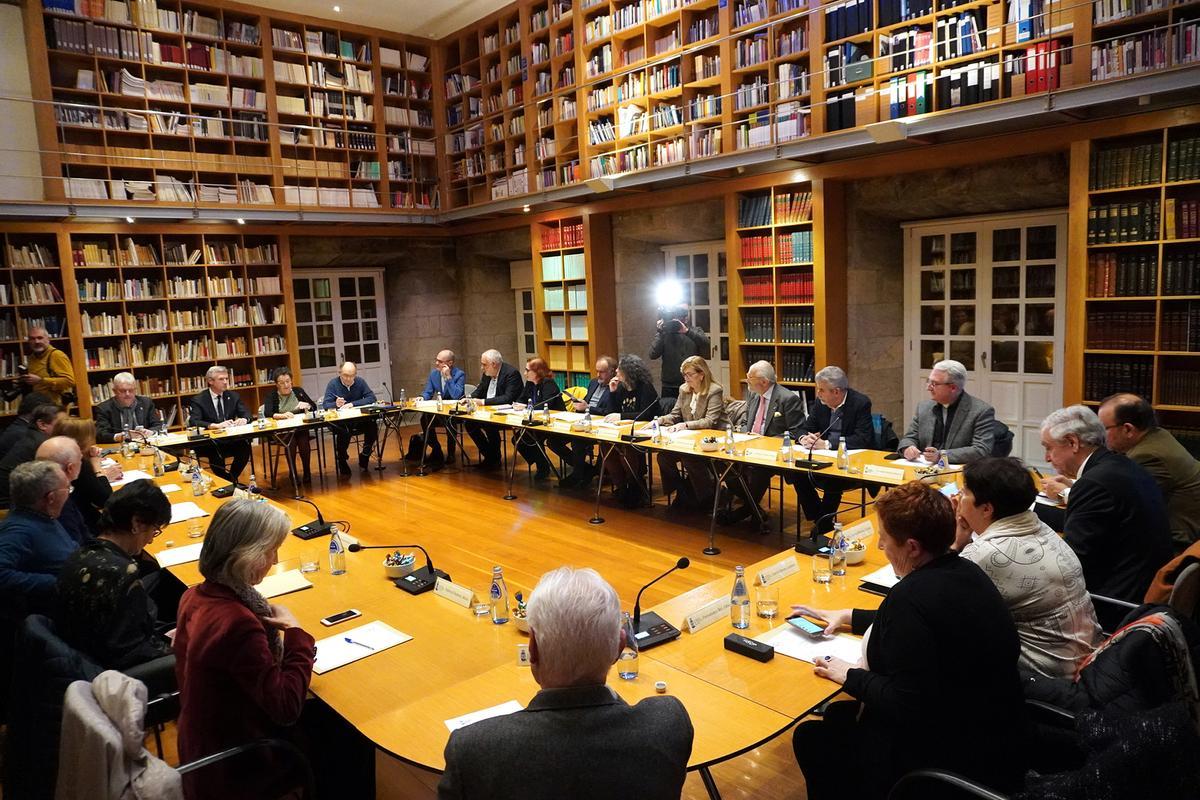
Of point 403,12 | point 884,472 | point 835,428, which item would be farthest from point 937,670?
point 403,12

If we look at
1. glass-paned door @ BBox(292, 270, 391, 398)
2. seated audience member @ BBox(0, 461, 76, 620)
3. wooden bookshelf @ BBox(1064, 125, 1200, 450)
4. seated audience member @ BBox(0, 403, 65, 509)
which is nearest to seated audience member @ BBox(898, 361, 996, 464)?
wooden bookshelf @ BBox(1064, 125, 1200, 450)

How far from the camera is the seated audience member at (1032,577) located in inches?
84.9

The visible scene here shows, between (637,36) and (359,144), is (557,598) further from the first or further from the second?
(359,144)

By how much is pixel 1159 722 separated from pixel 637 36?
8237 mm

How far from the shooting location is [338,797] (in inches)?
96.0

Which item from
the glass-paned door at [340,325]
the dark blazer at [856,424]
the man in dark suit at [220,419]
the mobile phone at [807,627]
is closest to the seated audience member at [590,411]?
the dark blazer at [856,424]

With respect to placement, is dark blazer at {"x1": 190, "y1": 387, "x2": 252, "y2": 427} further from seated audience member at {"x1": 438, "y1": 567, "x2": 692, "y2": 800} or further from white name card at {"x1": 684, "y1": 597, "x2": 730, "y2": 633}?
seated audience member at {"x1": 438, "y1": 567, "x2": 692, "y2": 800}

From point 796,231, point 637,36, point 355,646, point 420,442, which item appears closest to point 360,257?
point 420,442

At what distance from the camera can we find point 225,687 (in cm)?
201

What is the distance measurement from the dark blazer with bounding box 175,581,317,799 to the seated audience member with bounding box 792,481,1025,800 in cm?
147

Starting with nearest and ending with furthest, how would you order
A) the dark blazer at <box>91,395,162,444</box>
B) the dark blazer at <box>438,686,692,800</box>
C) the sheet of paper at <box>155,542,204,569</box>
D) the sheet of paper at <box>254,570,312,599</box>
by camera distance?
1. the dark blazer at <box>438,686,692,800</box>
2. the sheet of paper at <box>254,570,312,599</box>
3. the sheet of paper at <box>155,542,204,569</box>
4. the dark blazer at <box>91,395,162,444</box>

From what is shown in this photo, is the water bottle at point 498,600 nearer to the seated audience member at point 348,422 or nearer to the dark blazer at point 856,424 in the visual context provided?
the dark blazer at point 856,424

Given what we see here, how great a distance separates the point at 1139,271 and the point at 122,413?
26.3ft

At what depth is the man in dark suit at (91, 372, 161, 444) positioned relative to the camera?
6711mm
